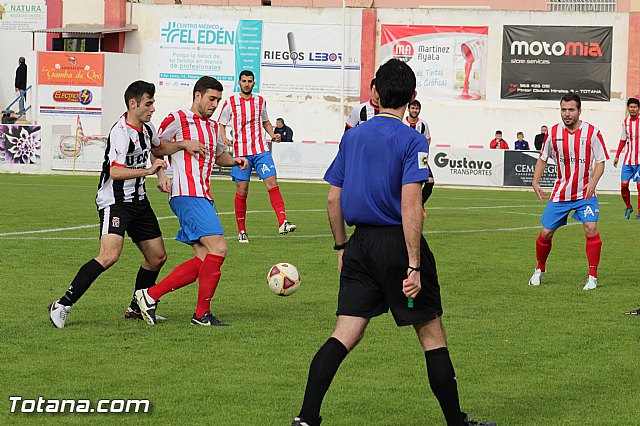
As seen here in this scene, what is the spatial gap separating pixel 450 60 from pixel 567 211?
1263 inches

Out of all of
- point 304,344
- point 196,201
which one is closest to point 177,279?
point 196,201

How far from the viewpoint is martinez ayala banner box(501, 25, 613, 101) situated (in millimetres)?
43000

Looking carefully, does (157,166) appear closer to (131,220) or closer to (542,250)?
(131,220)

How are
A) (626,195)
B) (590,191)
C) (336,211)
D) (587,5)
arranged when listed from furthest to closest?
(587,5)
(626,195)
(590,191)
(336,211)

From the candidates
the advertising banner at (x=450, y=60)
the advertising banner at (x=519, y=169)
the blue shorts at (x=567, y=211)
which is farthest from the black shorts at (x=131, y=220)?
the advertising banner at (x=450, y=60)

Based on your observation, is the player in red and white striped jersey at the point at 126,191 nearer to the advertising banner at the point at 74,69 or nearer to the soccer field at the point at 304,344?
the soccer field at the point at 304,344

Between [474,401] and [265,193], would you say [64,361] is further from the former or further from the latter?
[265,193]

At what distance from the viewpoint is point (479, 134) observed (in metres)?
43.4

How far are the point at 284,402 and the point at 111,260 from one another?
2.99m

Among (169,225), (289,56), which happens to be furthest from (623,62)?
(169,225)

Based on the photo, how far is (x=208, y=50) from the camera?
148 feet

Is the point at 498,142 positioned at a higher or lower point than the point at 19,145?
higher

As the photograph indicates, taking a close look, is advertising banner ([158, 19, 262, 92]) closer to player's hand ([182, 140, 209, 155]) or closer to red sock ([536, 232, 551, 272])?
red sock ([536, 232, 551, 272])

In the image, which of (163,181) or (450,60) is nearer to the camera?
(163,181)
